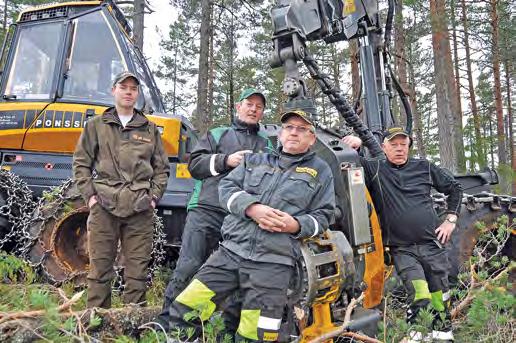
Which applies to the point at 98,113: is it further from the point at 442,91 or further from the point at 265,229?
the point at 442,91

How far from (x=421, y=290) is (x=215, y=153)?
1960mm

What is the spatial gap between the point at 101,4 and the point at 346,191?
3969 millimetres

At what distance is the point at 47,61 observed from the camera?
555 cm

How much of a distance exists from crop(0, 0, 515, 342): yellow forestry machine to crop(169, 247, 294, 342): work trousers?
944mm

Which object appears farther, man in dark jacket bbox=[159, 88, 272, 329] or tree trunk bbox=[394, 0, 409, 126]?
tree trunk bbox=[394, 0, 409, 126]

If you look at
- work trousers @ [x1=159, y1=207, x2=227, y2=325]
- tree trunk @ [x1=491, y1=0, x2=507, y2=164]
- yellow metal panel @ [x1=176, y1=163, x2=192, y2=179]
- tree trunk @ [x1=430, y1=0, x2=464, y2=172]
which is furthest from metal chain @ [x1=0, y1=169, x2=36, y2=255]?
tree trunk @ [x1=491, y1=0, x2=507, y2=164]

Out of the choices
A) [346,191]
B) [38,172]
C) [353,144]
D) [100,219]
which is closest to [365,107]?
[353,144]

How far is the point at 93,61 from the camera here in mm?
5520

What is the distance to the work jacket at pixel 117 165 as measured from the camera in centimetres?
382

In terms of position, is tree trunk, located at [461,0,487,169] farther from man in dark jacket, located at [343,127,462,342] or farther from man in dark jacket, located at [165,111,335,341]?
man in dark jacket, located at [165,111,335,341]

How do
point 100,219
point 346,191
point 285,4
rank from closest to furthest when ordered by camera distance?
point 346,191 < point 100,219 < point 285,4

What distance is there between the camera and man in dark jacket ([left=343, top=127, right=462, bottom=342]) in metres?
3.79

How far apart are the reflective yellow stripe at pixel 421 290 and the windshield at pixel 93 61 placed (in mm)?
3759

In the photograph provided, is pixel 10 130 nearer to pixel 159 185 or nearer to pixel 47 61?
pixel 47 61
